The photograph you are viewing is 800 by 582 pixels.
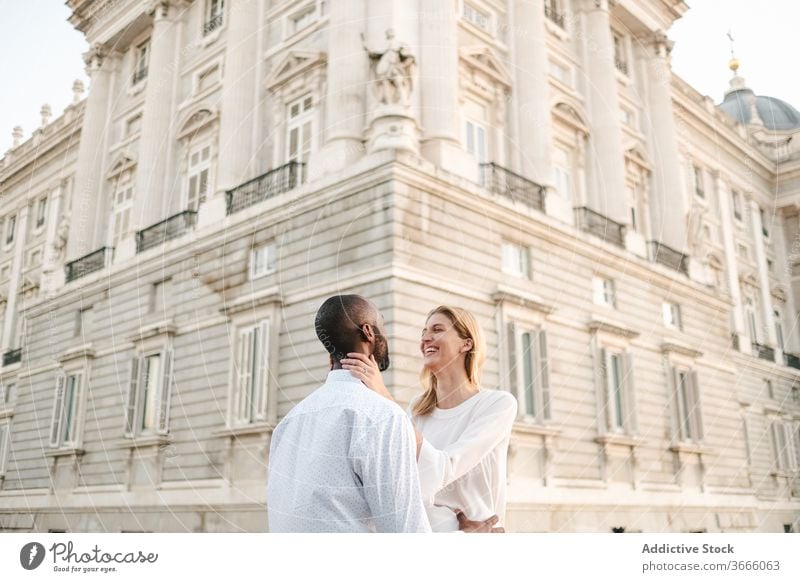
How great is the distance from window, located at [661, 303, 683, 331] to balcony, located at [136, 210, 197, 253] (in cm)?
532

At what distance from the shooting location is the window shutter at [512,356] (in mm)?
7625

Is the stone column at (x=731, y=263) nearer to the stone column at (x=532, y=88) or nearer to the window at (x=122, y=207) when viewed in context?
the stone column at (x=532, y=88)

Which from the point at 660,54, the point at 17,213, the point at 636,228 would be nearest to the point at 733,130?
the point at 660,54

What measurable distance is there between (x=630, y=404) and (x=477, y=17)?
16.3ft

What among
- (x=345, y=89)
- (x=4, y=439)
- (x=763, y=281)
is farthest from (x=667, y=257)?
(x=4, y=439)

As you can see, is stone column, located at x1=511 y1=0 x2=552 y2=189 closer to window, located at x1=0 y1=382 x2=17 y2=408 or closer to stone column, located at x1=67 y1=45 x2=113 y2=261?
stone column, located at x1=67 y1=45 x2=113 y2=261

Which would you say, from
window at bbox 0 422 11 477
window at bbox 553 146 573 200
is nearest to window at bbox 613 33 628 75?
window at bbox 553 146 573 200

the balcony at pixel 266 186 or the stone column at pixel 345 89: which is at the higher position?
the stone column at pixel 345 89

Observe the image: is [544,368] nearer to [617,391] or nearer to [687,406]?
[617,391]

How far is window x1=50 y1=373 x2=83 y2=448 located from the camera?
6.91 meters

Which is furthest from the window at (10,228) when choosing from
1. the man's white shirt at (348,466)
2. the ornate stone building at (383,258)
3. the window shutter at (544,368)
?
the man's white shirt at (348,466)
